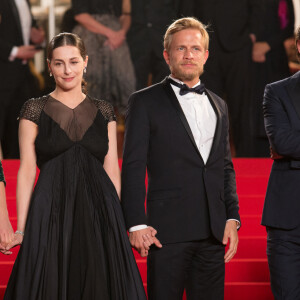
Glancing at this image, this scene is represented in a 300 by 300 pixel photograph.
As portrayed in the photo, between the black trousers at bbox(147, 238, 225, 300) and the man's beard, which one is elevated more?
the man's beard

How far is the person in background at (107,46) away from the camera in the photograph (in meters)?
7.57

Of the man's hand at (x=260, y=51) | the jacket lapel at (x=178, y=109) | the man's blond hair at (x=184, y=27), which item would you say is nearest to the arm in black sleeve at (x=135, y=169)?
the jacket lapel at (x=178, y=109)

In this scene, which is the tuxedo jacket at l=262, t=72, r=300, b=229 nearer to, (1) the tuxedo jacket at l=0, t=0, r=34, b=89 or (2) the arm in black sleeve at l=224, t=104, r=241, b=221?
(2) the arm in black sleeve at l=224, t=104, r=241, b=221

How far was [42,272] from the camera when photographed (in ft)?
9.89

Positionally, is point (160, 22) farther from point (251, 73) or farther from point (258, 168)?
point (258, 168)

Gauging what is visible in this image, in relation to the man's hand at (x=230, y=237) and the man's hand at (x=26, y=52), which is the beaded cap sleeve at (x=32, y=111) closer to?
the man's hand at (x=230, y=237)

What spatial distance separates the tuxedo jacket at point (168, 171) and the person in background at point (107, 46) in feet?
15.0

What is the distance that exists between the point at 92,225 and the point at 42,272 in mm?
297

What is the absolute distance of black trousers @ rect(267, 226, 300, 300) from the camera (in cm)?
319

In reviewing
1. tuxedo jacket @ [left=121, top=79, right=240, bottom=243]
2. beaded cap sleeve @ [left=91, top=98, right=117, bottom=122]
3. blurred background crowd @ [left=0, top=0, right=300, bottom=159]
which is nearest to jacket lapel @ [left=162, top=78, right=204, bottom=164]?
tuxedo jacket @ [left=121, top=79, right=240, bottom=243]

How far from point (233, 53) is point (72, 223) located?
4.99m

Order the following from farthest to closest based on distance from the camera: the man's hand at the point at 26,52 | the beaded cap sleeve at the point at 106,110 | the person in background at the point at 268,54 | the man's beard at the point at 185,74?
the person in background at the point at 268,54, the man's hand at the point at 26,52, the beaded cap sleeve at the point at 106,110, the man's beard at the point at 185,74

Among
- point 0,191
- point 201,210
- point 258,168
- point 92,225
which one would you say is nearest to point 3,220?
point 0,191

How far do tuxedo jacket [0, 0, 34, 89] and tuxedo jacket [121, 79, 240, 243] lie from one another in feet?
15.7
